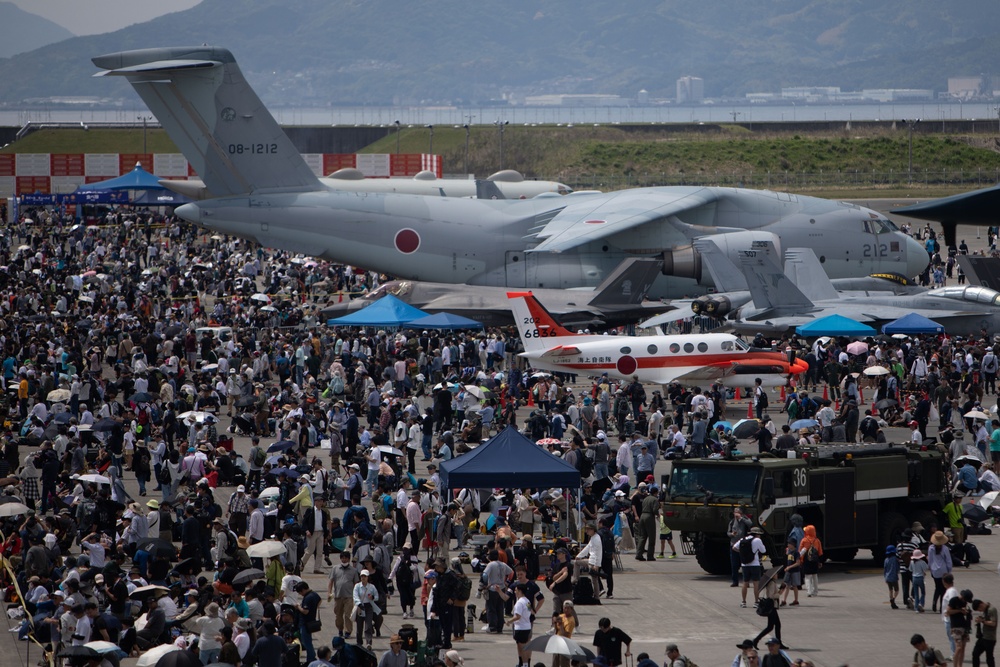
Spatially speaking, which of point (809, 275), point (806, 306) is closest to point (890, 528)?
point (806, 306)

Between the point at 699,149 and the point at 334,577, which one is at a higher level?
the point at 699,149

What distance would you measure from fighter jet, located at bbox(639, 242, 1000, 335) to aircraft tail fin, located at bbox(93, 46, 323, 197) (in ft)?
38.9

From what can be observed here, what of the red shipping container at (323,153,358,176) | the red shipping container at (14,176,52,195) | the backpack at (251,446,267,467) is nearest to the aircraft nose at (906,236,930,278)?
the backpack at (251,446,267,467)

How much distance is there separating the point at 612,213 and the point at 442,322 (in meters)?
8.95

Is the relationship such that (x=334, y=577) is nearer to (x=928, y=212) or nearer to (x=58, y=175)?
(x=928, y=212)

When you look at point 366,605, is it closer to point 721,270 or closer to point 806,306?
point 806,306

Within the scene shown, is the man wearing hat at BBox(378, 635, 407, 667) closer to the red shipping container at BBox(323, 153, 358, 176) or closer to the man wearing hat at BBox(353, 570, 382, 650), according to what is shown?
the man wearing hat at BBox(353, 570, 382, 650)

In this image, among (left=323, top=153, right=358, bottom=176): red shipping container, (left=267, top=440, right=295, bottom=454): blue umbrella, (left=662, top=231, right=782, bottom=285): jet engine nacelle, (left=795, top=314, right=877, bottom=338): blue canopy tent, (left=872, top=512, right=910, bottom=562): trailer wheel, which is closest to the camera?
(left=872, top=512, right=910, bottom=562): trailer wheel

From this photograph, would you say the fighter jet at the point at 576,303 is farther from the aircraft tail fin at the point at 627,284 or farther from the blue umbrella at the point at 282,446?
the blue umbrella at the point at 282,446

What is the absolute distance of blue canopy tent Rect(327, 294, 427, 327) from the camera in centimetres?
3312

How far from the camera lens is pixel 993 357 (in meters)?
30.3

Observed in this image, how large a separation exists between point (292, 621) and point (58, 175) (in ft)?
232

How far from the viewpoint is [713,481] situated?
57.4 feet

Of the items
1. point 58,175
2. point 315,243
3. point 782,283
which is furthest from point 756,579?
point 58,175
